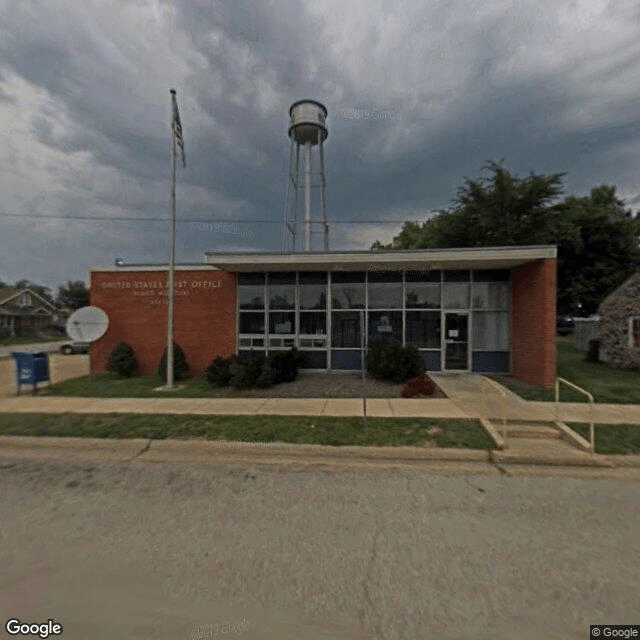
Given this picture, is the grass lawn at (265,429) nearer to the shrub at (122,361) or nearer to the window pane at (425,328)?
the shrub at (122,361)

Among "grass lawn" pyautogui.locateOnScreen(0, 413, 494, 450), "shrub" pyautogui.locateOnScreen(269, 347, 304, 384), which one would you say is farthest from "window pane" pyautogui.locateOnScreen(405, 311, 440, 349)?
"grass lawn" pyautogui.locateOnScreen(0, 413, 494, 450)

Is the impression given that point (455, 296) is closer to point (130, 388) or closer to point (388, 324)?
point (388, 324)

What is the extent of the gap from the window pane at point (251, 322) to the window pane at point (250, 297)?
0.98ft

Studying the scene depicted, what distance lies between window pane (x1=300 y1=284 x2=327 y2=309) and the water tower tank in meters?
12.1

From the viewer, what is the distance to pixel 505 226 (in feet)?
77.9

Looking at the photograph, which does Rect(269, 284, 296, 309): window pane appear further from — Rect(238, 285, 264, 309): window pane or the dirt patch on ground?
the dirt patch on ground

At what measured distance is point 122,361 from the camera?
11812 millimetres

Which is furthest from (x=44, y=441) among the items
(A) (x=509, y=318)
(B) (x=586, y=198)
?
(B) (x=586, y=198)

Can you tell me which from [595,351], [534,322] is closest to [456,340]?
[534,322]

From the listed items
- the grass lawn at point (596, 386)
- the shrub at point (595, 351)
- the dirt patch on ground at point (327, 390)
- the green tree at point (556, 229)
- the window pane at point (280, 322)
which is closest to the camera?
the grass lawn at point (596, 386)

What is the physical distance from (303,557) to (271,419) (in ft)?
12.9

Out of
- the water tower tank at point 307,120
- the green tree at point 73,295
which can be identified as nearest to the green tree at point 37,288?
the green tree at point 73,295

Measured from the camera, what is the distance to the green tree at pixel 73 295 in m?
72.2

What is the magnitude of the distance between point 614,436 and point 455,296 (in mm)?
6845
